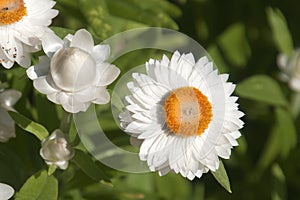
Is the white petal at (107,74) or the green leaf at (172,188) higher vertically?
the white petal at (107,74)

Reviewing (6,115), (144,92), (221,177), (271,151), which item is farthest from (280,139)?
(6,115)

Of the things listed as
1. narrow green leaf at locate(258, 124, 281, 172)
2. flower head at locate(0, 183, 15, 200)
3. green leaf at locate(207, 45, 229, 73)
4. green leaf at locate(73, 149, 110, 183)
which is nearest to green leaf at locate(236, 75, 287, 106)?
narrow green leaf at locate(258, 124, 281, 172)

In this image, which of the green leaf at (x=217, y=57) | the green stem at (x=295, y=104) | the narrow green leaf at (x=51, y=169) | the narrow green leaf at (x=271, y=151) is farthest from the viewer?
the green leaf at (x=217, y=57)

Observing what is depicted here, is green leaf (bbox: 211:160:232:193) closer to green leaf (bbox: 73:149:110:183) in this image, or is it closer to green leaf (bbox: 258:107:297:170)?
green leaf (bbox: 73:149:110:183)

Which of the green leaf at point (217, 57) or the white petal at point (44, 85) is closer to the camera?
the white petal at point (44, 85)

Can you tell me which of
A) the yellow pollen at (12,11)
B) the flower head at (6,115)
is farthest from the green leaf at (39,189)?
the yellow pollen at (12,11)

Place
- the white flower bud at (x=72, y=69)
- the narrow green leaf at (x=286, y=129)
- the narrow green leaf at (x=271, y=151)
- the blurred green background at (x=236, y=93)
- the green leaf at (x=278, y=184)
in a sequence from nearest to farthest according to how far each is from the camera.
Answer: the white flower bud at (x=72, y=69)
the blurred green background at (x=236, y=93)
the green leaf at (x=278, y=184)
the narrow green leaf at (x=286, y=129)
the narrow green leaf at (x=271, y=151)

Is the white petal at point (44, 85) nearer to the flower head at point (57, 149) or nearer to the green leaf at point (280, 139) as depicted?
the flower head at point (57, 149)

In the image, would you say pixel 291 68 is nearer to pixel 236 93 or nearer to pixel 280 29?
pixel 280 29
